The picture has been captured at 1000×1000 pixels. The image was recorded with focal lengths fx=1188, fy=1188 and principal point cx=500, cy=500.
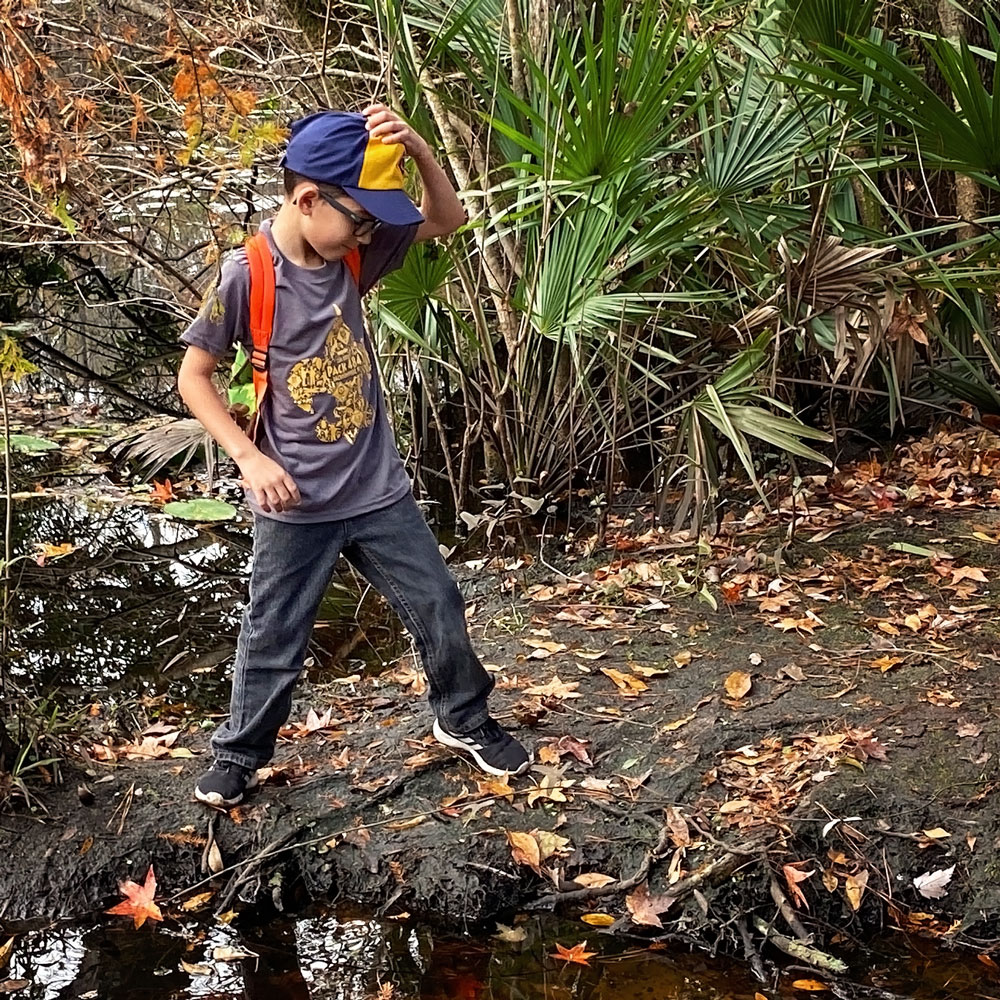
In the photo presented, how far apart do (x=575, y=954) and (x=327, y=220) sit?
176 centimetres

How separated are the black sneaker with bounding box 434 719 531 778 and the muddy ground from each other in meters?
0.05

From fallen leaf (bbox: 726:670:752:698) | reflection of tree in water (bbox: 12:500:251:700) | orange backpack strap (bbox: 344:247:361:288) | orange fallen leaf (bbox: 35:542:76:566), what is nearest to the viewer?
orange backpack strap (bbox: 344:247:361:288)

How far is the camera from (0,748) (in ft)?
10.1

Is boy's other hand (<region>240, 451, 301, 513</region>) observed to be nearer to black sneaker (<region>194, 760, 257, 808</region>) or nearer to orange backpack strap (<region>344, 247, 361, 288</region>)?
orange backpack strap (<region>344, 247, 361, 288</region>)

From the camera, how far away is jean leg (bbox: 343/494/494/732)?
9.59 ft

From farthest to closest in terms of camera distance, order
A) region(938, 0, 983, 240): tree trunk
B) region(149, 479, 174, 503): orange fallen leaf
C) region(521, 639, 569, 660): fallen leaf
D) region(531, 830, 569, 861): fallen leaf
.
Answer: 1. region(149, 479, 174, 503): orange fallen leaf
2. region(938, 0, 983, 240): tree trunk
3. region(521, 639, 569, 660): fallen leaf
4. region(531, 830, 569, 861): fallen leaf

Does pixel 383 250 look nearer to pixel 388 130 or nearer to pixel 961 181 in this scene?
pixel 388 130

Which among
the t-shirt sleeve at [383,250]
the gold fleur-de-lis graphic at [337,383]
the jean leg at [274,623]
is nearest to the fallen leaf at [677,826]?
the jean leg at [274,623]

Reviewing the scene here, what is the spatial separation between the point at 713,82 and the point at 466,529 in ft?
7.73

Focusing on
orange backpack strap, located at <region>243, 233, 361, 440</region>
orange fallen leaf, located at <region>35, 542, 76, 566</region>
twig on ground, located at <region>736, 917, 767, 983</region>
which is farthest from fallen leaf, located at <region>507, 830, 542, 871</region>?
orange fallen leaf, located at <region>35, 542, 76, 566</region>

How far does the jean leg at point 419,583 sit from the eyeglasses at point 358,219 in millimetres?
660

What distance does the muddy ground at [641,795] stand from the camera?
2.80 metres

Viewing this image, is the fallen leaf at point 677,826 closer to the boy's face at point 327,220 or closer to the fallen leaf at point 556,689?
the fallen leaf at point 556,689

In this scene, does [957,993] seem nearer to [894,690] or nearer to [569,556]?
[894,690]
